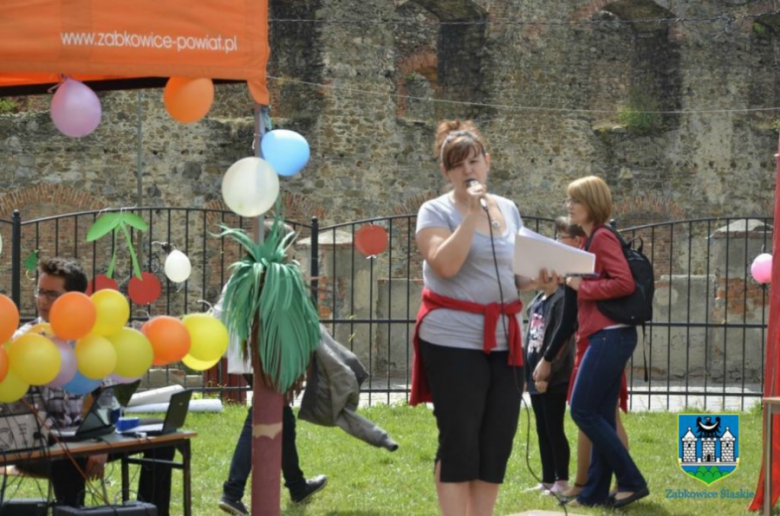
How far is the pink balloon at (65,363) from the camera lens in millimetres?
4957

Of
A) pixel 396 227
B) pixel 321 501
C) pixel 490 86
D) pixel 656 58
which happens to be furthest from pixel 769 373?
pixel 656 58

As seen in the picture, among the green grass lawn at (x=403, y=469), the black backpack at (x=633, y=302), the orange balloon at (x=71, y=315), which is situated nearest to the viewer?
the orange balloon at (x=71, y=315)

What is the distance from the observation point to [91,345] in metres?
5.00

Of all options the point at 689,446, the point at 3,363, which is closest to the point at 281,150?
the point at 3,363

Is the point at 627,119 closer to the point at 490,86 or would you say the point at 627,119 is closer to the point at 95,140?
the point at 490,86

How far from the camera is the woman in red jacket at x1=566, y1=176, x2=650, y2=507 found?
616 cm

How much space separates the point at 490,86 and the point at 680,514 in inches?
506

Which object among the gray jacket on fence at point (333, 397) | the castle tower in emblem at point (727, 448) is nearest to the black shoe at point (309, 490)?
the gray jacket on fence at point (333, 397)

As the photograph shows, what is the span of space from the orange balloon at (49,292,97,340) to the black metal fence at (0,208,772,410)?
5149 millimetres

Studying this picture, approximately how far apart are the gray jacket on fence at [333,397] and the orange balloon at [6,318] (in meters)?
1.63

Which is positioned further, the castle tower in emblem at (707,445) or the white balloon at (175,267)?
the white balloon at (175,267)

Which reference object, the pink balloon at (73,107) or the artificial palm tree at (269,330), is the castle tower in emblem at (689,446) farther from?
the pink balloon at (73,107)

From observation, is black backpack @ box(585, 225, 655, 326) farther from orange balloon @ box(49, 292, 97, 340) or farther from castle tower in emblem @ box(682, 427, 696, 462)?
orange balloon @ box(49, 292, 97, 340)

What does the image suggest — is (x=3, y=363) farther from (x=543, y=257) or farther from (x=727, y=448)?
(x=727, y=448)
